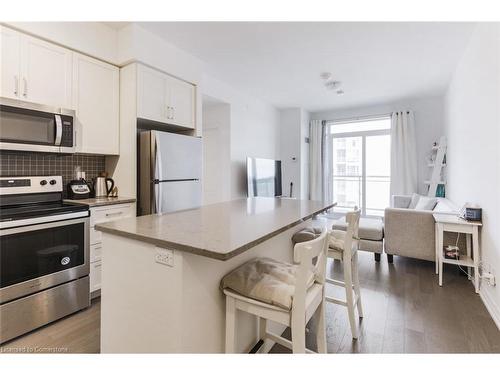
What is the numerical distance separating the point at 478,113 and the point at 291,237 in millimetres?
2260

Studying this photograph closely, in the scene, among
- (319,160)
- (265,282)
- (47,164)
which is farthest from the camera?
(319,160)

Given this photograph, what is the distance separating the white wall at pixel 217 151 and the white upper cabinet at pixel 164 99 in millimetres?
1175

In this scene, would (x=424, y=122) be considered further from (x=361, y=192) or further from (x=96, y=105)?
(x=96, y=105)

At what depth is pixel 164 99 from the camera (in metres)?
3.02

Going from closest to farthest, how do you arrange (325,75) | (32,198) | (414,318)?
(414,318)
(32,198)
(325,75)

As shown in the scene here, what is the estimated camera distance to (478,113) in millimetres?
2643

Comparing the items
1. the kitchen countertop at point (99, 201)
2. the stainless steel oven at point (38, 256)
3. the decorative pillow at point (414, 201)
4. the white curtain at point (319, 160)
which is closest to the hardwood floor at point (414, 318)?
the decorative pillow at point (414, 201)

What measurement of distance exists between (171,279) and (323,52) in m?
3.18

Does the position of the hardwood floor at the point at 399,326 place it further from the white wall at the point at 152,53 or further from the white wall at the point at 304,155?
the white wall at the point at 304,155

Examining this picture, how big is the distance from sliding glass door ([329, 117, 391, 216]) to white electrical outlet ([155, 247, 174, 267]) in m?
5.82

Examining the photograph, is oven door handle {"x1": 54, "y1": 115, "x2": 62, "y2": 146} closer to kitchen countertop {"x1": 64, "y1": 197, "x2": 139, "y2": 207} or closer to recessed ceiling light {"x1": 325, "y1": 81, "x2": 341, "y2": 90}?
kitchen countertop {"x1": 64, "y1": 197, "x2": 139, "y2": 207}

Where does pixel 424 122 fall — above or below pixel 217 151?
above

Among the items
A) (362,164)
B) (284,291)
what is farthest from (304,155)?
(284,291)
